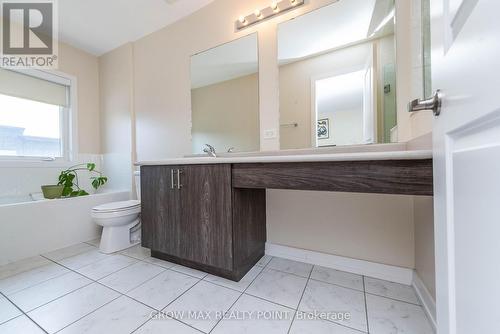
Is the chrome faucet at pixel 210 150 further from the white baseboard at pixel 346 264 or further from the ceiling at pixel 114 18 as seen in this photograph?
the ceiling at pixel 114 18

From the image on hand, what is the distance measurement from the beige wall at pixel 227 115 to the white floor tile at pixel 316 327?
1.15 metres

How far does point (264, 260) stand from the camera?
1543 millimetres

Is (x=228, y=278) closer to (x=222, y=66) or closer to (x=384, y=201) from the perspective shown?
(x=384, y=201)

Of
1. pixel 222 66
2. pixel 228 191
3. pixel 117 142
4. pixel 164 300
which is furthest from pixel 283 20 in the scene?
pixel 117 142

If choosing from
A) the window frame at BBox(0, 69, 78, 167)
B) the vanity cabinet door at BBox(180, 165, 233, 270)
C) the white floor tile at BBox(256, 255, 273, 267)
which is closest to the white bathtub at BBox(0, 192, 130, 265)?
the window frame at BBox(0, 69, 78, 167)

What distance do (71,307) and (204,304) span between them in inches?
27.7

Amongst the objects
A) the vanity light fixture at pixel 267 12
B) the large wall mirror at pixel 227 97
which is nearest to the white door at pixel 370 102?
the vanity light fixture at pixel 267 12

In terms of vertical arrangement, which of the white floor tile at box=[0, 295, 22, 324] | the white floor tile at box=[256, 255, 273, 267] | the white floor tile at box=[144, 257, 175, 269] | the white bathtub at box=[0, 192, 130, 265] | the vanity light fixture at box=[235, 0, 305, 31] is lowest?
the white floor tile at box=[256, 255, 273, 267]

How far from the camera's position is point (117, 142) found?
254 cm

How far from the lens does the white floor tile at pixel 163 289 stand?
3.55ft

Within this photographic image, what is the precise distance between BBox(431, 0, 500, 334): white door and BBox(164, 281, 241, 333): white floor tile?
876mm

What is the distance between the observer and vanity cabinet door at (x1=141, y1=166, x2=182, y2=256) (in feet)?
4.54

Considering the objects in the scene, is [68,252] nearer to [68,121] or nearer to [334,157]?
[68,121]

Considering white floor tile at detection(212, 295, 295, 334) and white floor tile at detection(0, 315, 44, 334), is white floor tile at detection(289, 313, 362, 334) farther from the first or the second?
white floor tile at detection(0, 315, 44, 334)
